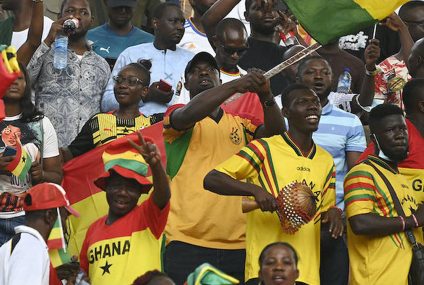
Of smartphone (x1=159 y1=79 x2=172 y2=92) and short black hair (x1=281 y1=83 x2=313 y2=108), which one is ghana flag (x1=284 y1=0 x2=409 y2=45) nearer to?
short black hair (x1=281 y1=83 x2=313 y2=108)

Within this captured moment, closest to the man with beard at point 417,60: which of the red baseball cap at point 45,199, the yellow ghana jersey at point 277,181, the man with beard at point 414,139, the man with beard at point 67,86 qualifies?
the man with beard at point 414,139

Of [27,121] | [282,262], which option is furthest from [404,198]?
[27,121]

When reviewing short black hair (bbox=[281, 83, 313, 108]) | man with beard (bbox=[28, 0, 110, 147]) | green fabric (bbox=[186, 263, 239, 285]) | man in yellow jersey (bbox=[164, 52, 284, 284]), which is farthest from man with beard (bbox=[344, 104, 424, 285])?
green fabric (bbox=[186, 263, 239, 285])

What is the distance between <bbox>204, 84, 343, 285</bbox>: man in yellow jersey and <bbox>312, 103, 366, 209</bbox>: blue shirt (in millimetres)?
1131

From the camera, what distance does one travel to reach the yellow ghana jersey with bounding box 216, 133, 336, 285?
11055 millimetres

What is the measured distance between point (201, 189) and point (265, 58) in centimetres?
285

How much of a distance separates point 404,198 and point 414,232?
0.29 meters

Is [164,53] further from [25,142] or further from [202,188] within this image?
[202,188]

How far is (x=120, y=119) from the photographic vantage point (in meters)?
12.4

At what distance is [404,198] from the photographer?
37.8 ft

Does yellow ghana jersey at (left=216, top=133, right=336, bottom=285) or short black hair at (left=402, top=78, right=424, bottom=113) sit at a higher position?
short black hair at (left=402, top=78, right=424, bottom=113)

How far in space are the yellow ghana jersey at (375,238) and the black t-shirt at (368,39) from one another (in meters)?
4.01

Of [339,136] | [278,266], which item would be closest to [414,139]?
[339,136]

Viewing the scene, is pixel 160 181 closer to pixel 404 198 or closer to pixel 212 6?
pixel 404 198
